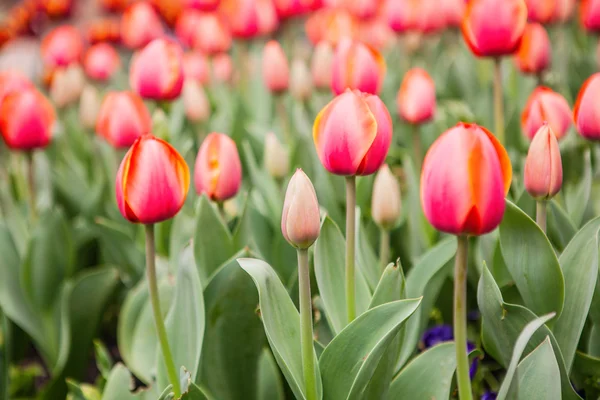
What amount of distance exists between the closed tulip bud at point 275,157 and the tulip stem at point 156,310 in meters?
0.53

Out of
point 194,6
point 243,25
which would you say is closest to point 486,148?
point 243,25

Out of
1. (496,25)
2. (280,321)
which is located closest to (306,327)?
(280,321)

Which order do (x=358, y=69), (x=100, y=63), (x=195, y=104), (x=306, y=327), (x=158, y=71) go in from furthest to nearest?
(x=100, y=63), (x=195, y=104), (x=158, y=71), (x=358, y=69), (x=306, y=327)

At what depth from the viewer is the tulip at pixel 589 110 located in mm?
1155

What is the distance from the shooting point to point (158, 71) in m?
1.69

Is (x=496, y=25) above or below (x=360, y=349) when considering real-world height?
above

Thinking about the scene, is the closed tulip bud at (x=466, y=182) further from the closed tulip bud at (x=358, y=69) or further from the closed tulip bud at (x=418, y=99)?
the closed tulip bud at (x=418, y=99)

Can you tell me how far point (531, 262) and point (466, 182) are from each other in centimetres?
33

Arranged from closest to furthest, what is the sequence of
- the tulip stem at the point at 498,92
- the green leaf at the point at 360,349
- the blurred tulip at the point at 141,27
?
the green leaf at the point at 360,349
the tulip stem at the point at 498,92
the blurred tulip at the point at 141,27

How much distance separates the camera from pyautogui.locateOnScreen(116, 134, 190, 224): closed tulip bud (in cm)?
98

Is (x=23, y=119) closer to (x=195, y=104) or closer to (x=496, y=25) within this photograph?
(x=195, y=104)

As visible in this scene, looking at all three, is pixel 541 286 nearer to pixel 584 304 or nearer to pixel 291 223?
pixel 584 304

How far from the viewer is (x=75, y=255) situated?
73.8 inches

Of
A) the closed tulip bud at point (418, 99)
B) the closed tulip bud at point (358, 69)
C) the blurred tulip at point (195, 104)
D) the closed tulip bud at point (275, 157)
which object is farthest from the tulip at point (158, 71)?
the closed tulip bud at point (418, 99)
